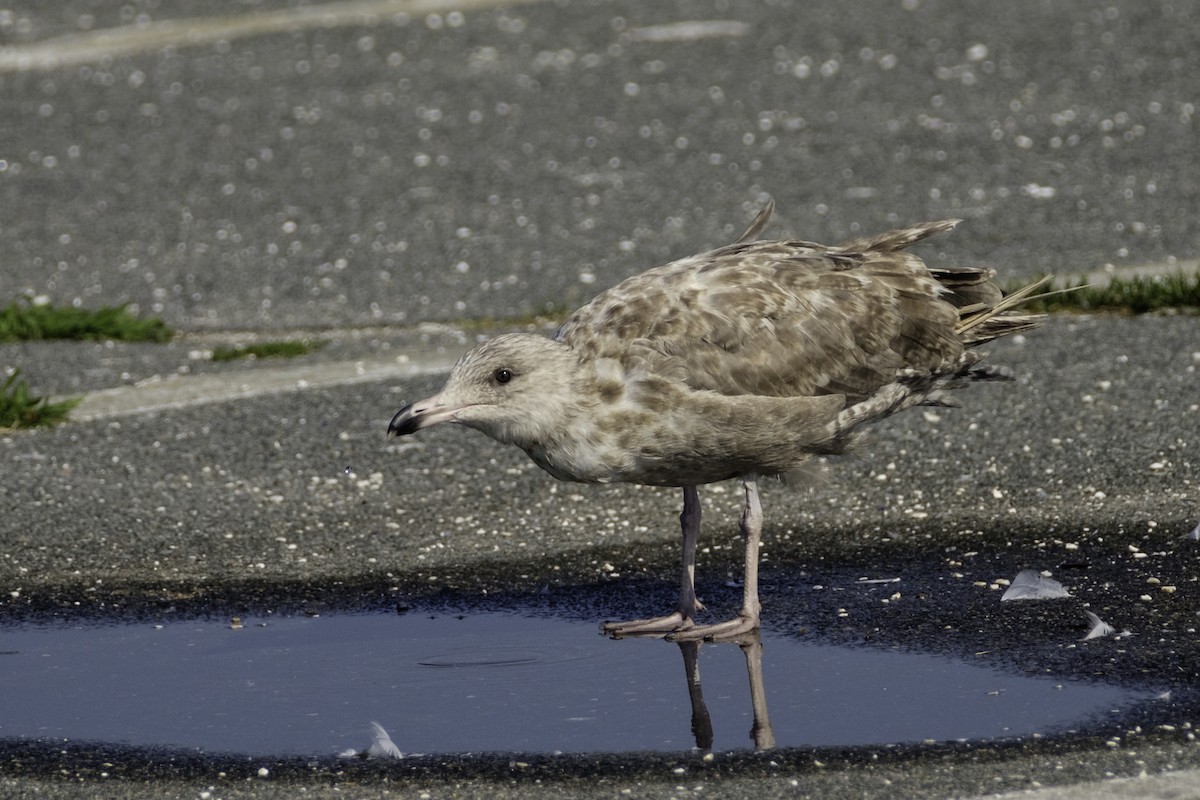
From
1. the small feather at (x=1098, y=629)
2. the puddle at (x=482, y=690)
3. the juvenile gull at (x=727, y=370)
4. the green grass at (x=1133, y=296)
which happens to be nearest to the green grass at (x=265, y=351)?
the puddle at (x=482, y=690)

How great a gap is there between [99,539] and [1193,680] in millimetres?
4434

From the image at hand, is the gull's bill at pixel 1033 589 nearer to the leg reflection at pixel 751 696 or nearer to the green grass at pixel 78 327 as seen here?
the leg reflection at pixel 751 696

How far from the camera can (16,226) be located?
12891 millimetres

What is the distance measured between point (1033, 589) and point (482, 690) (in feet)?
6.86

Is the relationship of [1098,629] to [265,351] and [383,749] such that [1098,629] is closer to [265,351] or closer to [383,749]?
[383,749]

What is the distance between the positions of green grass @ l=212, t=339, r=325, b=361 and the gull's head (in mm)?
4196

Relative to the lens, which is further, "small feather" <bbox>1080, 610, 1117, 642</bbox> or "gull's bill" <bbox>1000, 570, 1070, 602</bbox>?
"gull's bill" <bbox>1000, 570, 1070, 602</bbox>

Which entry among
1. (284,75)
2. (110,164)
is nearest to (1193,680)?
(110,164)

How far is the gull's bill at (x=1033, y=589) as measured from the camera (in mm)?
6363

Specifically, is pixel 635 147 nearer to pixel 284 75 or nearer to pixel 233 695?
pixel 284 75

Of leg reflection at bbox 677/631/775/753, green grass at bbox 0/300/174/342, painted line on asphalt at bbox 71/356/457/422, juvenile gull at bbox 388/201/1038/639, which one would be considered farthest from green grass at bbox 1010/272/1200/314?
green grass at bbox 0/300/174/342

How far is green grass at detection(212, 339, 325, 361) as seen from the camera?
396 inches

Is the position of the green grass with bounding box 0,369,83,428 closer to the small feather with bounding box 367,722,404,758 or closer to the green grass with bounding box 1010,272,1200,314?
the small feather with bounding box 367,722,404,758

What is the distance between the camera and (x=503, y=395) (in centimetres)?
599
